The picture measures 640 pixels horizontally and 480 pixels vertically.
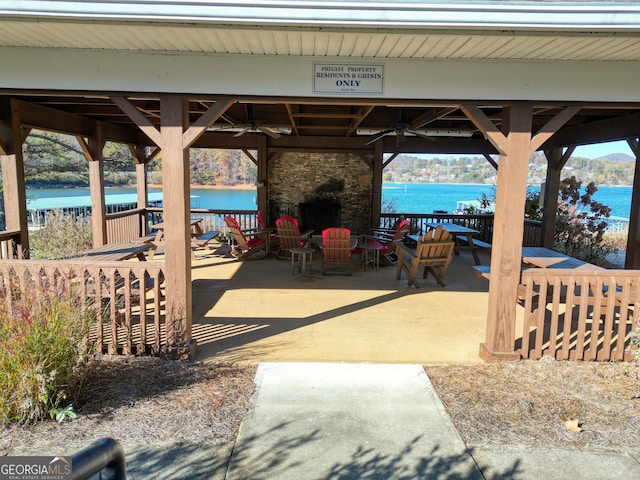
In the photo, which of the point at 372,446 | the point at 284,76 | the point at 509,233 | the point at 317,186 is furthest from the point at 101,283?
the point at 317,186

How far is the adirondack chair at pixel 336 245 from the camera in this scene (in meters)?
7.23

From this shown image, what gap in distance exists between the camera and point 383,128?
852cm

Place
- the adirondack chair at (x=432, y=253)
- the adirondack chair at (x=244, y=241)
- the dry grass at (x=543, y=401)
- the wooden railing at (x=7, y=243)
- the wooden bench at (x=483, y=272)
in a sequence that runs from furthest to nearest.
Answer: the adirondack chair at (x=244, y=241), the adirondack chair at (x=432, y=253), the wooden railing at (x=7, y=243), the wooden bench at (x=483, y=272), the dry grass at (x=543, y=401)

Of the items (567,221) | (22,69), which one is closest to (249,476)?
(22,69)

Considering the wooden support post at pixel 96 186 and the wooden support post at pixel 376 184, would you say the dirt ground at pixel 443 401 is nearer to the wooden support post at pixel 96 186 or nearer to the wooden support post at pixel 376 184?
the wooden support post at pixel 96 186

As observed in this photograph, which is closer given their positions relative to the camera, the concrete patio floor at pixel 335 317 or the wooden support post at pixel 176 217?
the wooden support post at pixel 176 217

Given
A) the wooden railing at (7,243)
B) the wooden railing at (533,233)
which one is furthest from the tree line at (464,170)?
the wooden railing at (7,243)

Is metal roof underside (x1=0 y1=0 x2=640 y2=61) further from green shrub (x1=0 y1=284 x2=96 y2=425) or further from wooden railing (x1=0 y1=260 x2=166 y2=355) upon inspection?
green shrub (x1=0 y1=284 x2=96 y2=425)

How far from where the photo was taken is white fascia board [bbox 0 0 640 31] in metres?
2.81

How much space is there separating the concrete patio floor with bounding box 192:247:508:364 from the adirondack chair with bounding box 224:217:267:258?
84 cm

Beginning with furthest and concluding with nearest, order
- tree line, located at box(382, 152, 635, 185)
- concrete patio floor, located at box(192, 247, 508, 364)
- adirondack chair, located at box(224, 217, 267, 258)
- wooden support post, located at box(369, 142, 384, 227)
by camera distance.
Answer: tree line, located at box(382, 152, 635, 185) < wooden support post, located at box(369, 142, 384, 227) < adirondack chair, located at box(224, 217, 267, 258) < concrete patio floor, located at box(192, 247, 508, 364)

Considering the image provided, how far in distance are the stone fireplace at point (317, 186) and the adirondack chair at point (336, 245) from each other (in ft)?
12.4

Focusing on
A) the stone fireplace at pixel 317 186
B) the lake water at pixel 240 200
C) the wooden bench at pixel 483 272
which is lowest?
the lake water at pixel 240 200

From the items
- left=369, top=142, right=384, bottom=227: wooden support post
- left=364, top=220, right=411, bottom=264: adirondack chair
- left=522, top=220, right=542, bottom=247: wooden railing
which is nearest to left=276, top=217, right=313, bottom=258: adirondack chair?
left=364, top=220, right=411, bottom=264: adirondack chair
